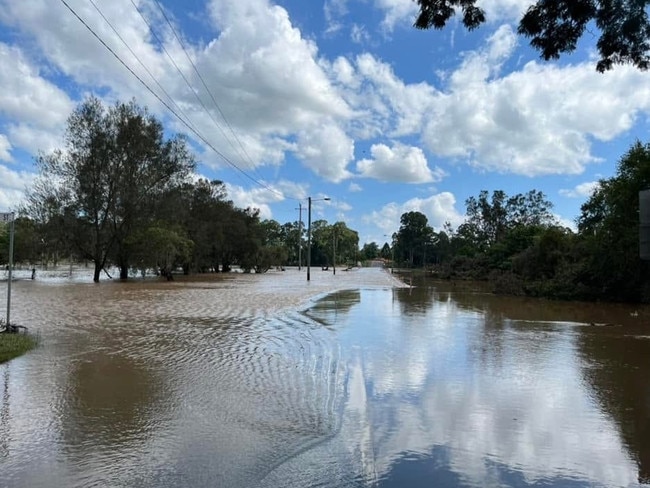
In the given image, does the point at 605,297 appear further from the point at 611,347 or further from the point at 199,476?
the point at 199,476

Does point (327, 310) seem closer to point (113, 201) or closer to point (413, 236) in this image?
point (113, 201)

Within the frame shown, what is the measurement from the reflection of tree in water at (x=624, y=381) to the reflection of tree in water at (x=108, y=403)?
504 cm

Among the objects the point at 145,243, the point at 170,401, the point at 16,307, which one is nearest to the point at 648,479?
the point at 170,401

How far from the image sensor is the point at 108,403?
6672 mm

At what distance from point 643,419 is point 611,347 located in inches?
251

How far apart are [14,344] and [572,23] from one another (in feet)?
34.3

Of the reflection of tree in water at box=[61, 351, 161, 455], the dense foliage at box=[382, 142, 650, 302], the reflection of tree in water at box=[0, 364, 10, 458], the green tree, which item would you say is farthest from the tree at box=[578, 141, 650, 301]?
the green tree

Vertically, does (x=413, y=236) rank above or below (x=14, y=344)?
above

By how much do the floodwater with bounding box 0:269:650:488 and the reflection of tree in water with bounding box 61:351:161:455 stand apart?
30 mm

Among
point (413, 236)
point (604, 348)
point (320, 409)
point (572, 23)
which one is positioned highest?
point (413, 236)

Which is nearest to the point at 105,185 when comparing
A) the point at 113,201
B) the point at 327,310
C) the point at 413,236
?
the point at 113,201

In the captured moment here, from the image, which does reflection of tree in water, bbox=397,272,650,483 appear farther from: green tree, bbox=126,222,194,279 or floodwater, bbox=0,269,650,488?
green tree, bbox=126,222,194,279

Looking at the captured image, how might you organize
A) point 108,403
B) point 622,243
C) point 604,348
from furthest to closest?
point 622,243
point 604,348
point 108,403

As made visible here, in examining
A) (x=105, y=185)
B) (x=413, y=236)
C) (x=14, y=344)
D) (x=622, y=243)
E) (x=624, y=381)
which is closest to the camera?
(x=624, y=381)
